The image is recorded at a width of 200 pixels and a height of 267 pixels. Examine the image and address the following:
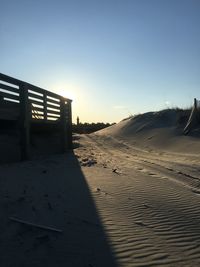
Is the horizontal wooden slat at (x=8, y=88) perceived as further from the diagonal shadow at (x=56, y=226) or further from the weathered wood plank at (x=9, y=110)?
the diagonal shadow at (x=56, y=226)

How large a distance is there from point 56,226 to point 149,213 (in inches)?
70.5

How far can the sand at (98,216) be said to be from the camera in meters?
5.46

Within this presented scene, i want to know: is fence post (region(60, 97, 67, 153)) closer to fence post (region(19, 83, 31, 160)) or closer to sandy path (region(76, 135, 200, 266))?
fence post (region(19, 83, 31, 160))

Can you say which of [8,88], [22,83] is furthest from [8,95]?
[22,83]

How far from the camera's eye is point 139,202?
324 inches

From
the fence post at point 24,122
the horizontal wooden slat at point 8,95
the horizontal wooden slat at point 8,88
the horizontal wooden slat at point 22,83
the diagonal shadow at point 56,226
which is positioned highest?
the horizontal wooden slat at point 22,83

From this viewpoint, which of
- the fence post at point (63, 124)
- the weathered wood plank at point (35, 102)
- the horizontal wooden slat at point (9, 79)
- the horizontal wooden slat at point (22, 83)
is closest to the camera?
the horizontal wooden slat at point (9, 79)

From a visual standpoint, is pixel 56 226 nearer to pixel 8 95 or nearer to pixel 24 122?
pixel 8 95

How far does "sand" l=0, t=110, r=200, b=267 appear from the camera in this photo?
17.9 feet

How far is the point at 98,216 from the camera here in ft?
23.1

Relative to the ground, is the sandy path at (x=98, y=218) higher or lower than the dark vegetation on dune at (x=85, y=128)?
lower

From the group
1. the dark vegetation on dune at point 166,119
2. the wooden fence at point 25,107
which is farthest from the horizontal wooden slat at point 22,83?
the dark vegetation on dune at point 166,119

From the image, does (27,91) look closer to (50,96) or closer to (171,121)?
(50,96)

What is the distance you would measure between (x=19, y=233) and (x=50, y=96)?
10.6 meters
